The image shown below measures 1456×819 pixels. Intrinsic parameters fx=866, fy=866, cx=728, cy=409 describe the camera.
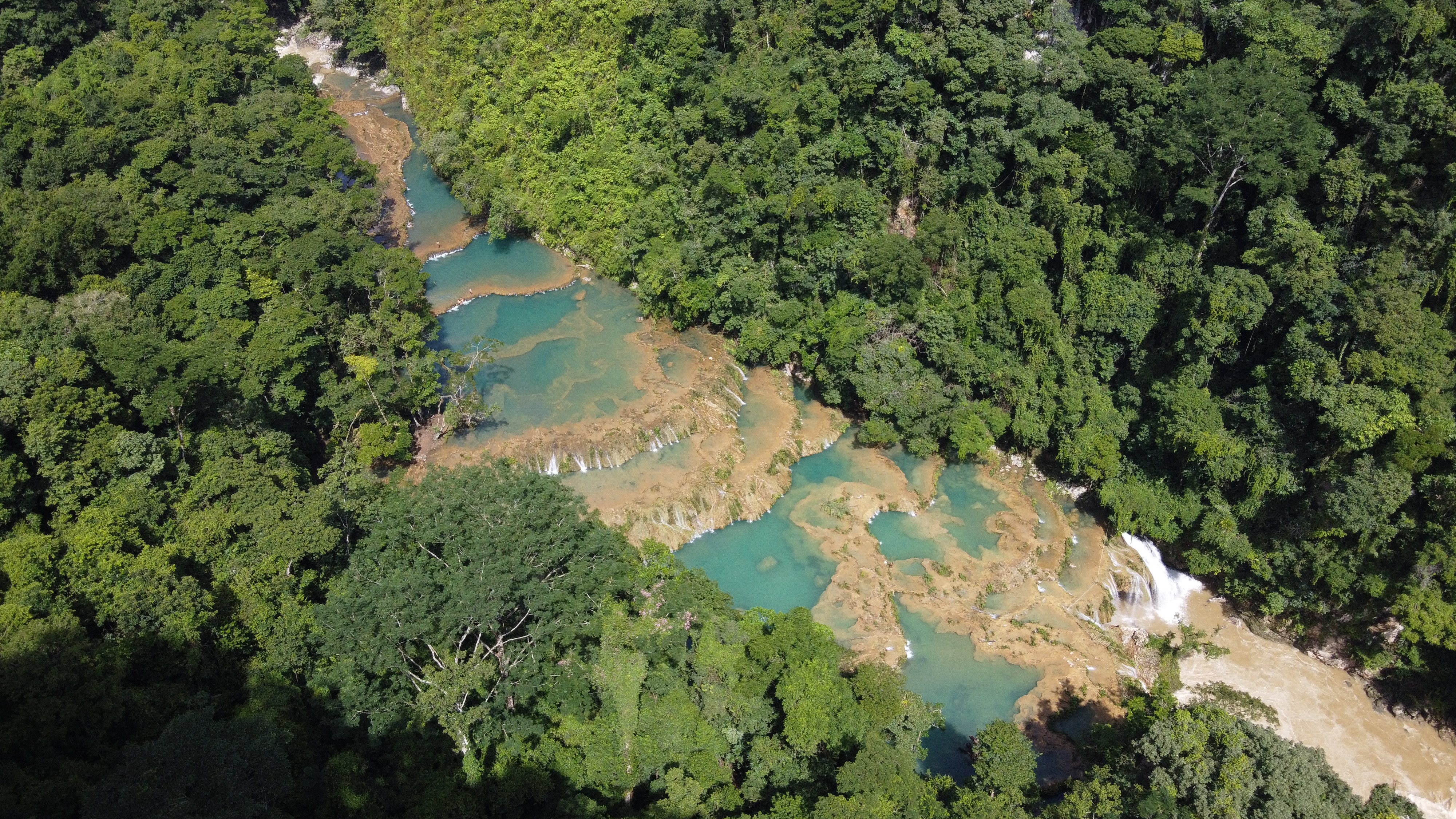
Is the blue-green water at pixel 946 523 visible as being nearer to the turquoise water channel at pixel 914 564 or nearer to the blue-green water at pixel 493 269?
the turquoise water channel at pixel 914 564

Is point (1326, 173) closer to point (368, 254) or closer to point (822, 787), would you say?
point (822, 787)

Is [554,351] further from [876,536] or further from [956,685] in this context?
[956,685]

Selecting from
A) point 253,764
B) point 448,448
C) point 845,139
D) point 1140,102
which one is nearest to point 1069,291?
point 1140,102

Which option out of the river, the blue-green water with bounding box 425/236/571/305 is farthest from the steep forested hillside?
the river

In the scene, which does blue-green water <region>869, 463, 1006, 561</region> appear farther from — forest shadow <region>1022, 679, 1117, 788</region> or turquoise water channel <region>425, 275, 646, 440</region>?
turquoise water channel <region>425, 275, 646, 440</region>

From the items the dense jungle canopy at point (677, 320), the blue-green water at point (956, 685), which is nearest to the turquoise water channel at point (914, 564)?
the blue-green water at point (956, 685)

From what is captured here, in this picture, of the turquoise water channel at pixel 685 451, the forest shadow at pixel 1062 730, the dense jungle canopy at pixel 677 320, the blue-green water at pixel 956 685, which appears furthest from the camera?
the turquoise water channel at pixel 685 451

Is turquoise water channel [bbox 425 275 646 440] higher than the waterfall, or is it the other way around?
turquoise water channel [bbox 425 275 646 440]
